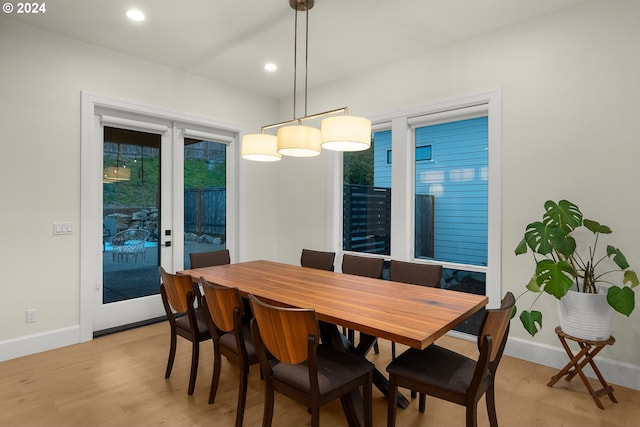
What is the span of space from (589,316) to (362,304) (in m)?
1.63

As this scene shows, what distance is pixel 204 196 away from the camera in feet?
15.0

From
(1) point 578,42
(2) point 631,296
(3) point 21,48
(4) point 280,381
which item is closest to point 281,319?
(4) point 280,381

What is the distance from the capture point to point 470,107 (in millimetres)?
3428

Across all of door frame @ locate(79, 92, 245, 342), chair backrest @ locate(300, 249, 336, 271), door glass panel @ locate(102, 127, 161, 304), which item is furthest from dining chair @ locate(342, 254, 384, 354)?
door glass panel @ locate(102, 127, 161, 304)

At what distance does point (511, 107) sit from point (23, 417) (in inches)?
167

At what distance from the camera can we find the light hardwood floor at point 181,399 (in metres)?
2.19

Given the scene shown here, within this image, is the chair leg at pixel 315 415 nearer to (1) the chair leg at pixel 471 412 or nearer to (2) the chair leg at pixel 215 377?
(1) the chair leg at pixel 471 412

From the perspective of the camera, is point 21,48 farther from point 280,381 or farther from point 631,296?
point 631,296

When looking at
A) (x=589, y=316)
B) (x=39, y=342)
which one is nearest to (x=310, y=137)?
(x=589, y=316)

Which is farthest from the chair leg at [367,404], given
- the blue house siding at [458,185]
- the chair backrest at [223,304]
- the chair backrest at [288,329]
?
the blue house siding at [458,185]

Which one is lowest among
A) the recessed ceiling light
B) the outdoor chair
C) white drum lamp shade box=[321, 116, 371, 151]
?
the outdoor chair

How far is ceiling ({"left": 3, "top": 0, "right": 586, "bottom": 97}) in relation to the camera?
9.38ft

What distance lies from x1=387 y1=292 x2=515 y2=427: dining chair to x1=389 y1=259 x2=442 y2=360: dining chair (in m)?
0.82

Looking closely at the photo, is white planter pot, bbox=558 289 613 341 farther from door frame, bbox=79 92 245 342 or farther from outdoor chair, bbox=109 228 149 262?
outdoor chair, bbox=109 228 149 262
